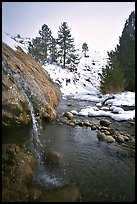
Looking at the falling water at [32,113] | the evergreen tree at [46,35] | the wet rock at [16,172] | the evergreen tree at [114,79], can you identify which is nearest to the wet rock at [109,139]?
the falling water at [32,113]

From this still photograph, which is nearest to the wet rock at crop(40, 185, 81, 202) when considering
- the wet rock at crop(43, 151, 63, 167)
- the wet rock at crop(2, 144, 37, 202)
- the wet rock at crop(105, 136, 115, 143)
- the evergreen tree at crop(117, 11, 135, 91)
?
the wet rock at crop(2, 144, 37, 202)

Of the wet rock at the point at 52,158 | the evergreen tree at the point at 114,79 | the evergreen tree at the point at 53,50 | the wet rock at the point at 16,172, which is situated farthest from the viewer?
the evergreen tree at the point at 53,50

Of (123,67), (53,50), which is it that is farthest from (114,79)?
(53,50)

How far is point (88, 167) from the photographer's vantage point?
5.91 metres

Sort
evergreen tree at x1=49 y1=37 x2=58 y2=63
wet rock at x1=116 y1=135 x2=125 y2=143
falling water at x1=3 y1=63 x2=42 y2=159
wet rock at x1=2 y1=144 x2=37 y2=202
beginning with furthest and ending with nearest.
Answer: evergreen tree at x1=49 y1=37 x2=58 y2=63, wet rock at x1=116 y1=135 x2=125 y2=143, falling water at x1=3 y1=63 x2=42 y2=159, wet rock at x1=2 y1=144 x2=37 y2=202

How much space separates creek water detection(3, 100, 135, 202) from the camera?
15.5 ft

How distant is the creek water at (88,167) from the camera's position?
186 inches

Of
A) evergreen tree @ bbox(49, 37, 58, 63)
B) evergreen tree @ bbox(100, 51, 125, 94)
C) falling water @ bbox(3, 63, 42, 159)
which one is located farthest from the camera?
evergreen tree @ bbox(49, 37, 58, 63)

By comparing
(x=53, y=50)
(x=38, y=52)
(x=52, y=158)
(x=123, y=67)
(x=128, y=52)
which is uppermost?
(x=53, y=50)

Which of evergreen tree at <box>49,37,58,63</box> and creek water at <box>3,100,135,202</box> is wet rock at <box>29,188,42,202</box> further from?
evergreen tree at <box>49,37,58,63</box>

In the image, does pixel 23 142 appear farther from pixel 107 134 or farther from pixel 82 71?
pixel 82 71

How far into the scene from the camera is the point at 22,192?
4.34 metres

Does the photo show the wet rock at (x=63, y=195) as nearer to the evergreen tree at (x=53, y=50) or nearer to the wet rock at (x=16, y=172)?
the wet rock at (x=16, y=172)

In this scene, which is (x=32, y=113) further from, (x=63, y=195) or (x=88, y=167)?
(x=63, y=195)
